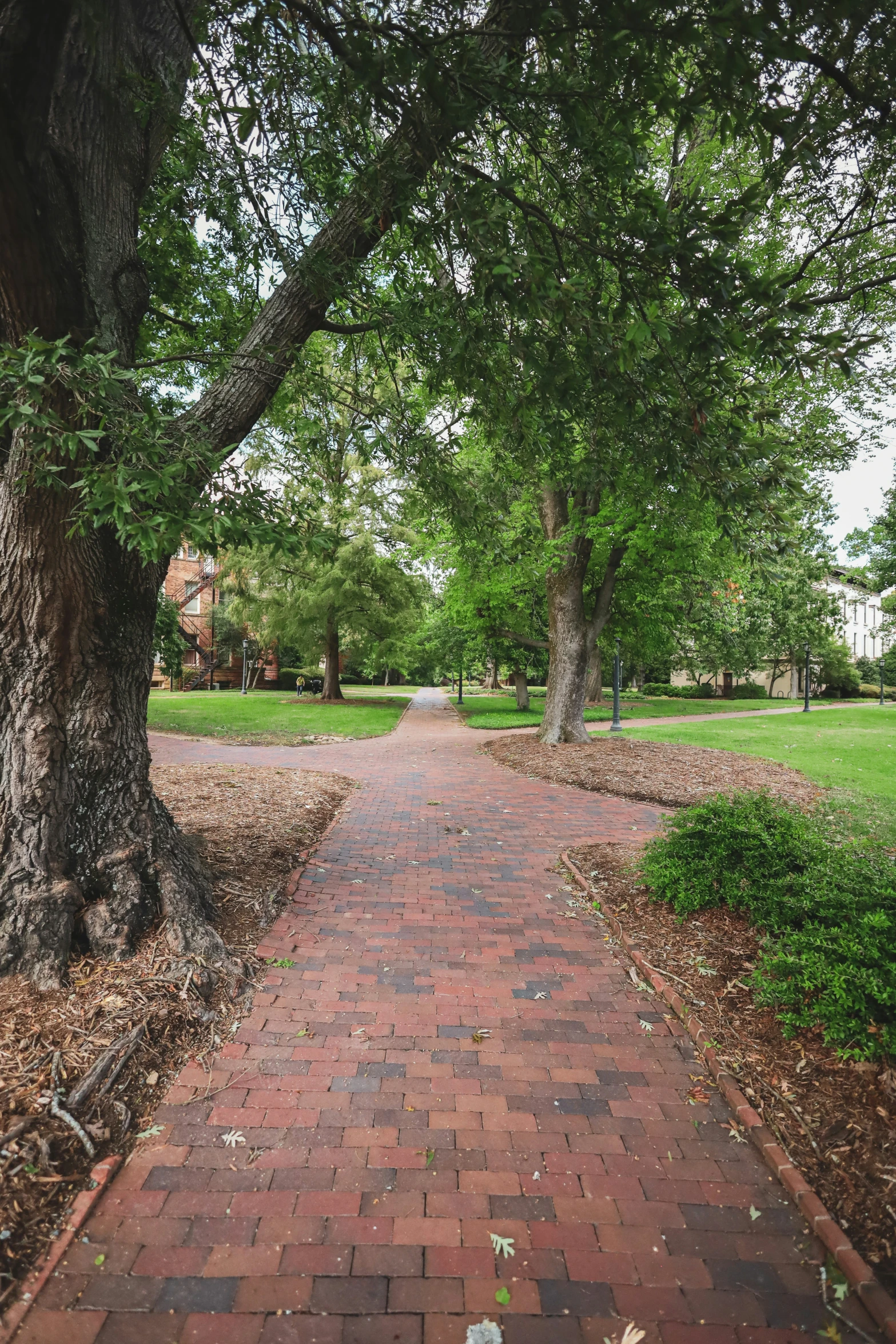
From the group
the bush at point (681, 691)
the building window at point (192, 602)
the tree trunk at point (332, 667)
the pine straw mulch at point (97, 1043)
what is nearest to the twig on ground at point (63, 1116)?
the pine straw mulch at point (97, 1043)

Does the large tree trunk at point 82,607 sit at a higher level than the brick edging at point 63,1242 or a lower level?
higher

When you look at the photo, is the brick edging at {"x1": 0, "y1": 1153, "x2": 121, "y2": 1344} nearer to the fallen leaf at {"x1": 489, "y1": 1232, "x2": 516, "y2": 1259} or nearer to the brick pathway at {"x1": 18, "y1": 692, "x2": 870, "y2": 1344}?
the brick pathway at {"x1": 18, "y1": 692, "x2": 870, "y2": 1344}

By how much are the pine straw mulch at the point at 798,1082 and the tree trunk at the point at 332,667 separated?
22367 millimetres

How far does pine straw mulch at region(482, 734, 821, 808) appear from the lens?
31.6 ft

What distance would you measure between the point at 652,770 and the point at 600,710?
16367 millimetres

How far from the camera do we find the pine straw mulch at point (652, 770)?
9641 millimetres

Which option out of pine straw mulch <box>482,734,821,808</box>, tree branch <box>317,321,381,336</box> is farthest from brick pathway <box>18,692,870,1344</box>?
pine straw mulch <box>482,734,821,808</box>

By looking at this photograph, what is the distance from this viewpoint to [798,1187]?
2.39 m

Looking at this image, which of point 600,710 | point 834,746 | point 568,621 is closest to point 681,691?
point 600,710

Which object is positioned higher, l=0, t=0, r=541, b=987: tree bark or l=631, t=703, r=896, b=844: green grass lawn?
l=0, t=0, r=541, b=987: tree bark

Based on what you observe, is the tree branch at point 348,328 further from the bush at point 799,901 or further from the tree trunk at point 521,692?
the tree trunk at point 521,692

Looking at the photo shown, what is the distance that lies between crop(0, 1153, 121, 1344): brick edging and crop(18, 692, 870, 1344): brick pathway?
4 cm

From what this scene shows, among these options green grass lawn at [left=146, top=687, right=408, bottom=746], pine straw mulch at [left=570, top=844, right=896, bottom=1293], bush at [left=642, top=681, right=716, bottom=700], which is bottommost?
pine straw mulch at [left=570, top=844, right=896, bottom=1293]

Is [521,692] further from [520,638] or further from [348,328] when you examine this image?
[348,328]
